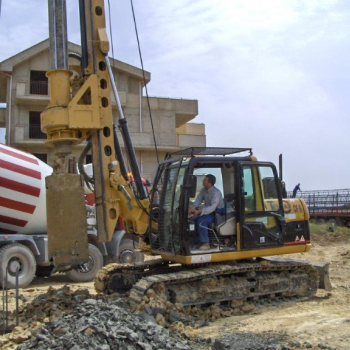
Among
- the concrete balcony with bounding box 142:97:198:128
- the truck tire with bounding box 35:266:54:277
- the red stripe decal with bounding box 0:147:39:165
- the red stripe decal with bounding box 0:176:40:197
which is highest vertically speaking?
the concrete balcony with bounding box 142:97:198:128

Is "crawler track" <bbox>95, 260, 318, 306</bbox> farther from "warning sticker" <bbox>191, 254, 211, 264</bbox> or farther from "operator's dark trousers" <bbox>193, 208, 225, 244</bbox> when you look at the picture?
"operator's dark trousers" <bbox>193, 208, 225, 244</bbox>

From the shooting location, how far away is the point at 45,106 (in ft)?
98.8

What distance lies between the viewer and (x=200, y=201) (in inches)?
335

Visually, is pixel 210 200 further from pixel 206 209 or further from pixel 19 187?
pixel 19 187

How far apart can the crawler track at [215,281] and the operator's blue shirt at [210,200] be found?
0.92 metres

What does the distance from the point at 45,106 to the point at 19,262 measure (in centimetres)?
1988

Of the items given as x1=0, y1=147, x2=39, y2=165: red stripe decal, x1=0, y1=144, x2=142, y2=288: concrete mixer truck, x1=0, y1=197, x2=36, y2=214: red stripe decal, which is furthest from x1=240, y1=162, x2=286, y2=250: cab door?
x1=0, y1=147, x2=39, y2=165: red stripe decal

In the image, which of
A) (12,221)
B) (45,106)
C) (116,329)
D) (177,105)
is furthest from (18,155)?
(177,105)

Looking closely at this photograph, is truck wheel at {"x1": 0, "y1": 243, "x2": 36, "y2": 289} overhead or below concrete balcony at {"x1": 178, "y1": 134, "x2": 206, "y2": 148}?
below

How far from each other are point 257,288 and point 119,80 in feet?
85.0

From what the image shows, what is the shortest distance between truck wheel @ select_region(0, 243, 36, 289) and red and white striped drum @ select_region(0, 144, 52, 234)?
0.62 m

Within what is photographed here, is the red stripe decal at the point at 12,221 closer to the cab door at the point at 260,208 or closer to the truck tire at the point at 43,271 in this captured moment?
the truck tire at the point at 43,271

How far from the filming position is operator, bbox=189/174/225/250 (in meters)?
8.13

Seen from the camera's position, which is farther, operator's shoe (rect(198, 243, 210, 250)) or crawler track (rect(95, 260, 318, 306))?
operator's shoe (rect(198, 243, 210, 250))
